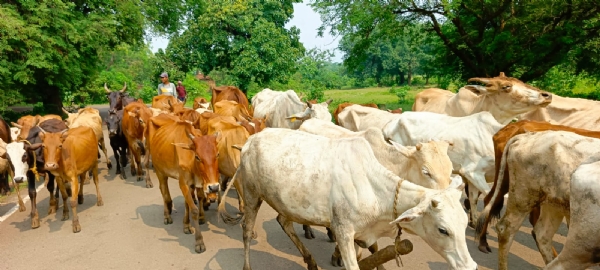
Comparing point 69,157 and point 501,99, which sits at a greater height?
point 501,99

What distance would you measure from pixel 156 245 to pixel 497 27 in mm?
13531

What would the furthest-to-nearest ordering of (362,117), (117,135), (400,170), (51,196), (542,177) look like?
(117,135)
(362,117)
(51,196)
(400,170)
(542,177)

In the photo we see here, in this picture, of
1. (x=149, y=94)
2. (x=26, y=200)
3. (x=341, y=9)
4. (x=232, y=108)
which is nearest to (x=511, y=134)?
(x=232, y=108)

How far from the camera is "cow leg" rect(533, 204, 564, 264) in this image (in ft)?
14.9

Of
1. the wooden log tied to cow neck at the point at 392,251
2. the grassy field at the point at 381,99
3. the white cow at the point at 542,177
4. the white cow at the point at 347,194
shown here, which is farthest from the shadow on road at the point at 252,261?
the grassy field at the point at 381,99

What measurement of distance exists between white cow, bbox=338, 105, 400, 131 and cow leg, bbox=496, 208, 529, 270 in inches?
148

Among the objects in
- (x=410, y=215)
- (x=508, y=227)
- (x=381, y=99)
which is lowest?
(x=381, y=99)

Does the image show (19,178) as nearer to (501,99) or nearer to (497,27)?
(501,99)

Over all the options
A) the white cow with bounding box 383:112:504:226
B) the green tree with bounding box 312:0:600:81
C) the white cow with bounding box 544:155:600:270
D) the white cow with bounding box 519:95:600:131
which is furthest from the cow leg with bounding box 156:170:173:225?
the green tree with bounding box 312:0:600:81

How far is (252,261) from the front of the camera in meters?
5.43

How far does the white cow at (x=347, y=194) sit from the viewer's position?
310cm

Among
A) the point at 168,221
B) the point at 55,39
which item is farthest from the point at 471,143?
the point at 55,39

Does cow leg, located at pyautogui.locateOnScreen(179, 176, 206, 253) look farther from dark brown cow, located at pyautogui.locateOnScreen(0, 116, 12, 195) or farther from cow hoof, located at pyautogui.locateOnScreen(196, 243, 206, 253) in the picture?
dark brown cow, located at pyautogui.locateOnScreen(0, 116, 12, 195)

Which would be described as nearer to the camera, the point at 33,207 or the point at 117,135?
the point at 33,207
